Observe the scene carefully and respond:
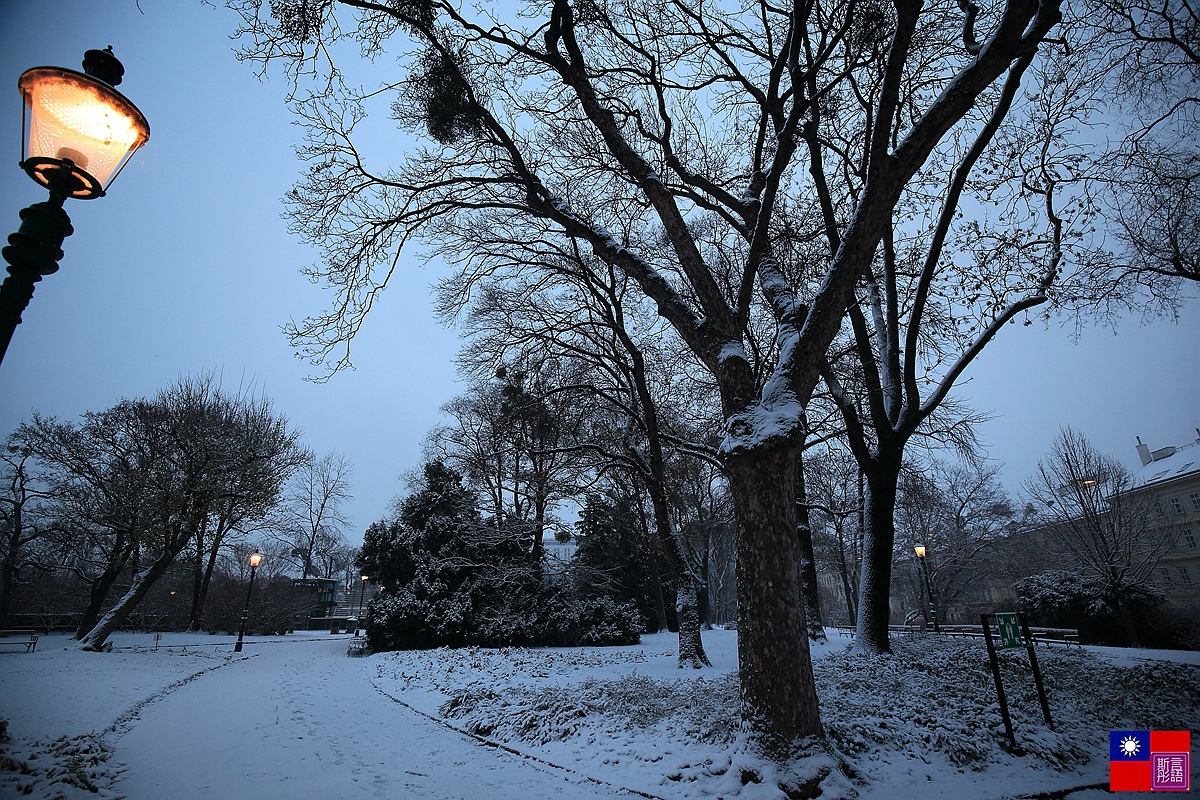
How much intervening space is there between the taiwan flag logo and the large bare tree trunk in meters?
2.47

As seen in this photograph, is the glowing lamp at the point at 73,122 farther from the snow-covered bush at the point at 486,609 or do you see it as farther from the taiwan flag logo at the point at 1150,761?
the snow-covered bush at the point at 486,609

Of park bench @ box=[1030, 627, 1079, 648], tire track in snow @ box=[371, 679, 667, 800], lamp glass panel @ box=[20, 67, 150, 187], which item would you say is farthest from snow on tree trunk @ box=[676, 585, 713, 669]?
lamp glass panel @ box=[20, 67, 150, 187]

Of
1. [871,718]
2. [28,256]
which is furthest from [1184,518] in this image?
[28,256]

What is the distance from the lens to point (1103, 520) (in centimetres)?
1587

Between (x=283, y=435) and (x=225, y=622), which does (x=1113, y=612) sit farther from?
(x=225, y=622)

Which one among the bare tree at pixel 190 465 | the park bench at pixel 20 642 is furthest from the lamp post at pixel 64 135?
the park bench at pixel 20 642

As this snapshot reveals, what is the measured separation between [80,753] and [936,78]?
14.3 metres

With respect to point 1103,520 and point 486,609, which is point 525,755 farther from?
point 1103,520

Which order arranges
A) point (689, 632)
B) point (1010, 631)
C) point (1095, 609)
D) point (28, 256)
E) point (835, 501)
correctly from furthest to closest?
point (835, 501) → point (1095, 609) → point (689, 632) → point (1010, 631) → point (28, 256)

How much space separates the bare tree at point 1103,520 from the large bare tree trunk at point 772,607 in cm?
1582

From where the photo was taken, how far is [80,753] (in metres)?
4.77

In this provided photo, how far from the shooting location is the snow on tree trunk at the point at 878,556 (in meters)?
9.16

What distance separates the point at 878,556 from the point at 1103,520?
13195 mm

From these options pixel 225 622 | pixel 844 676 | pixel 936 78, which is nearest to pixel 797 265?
pixel 936 78
